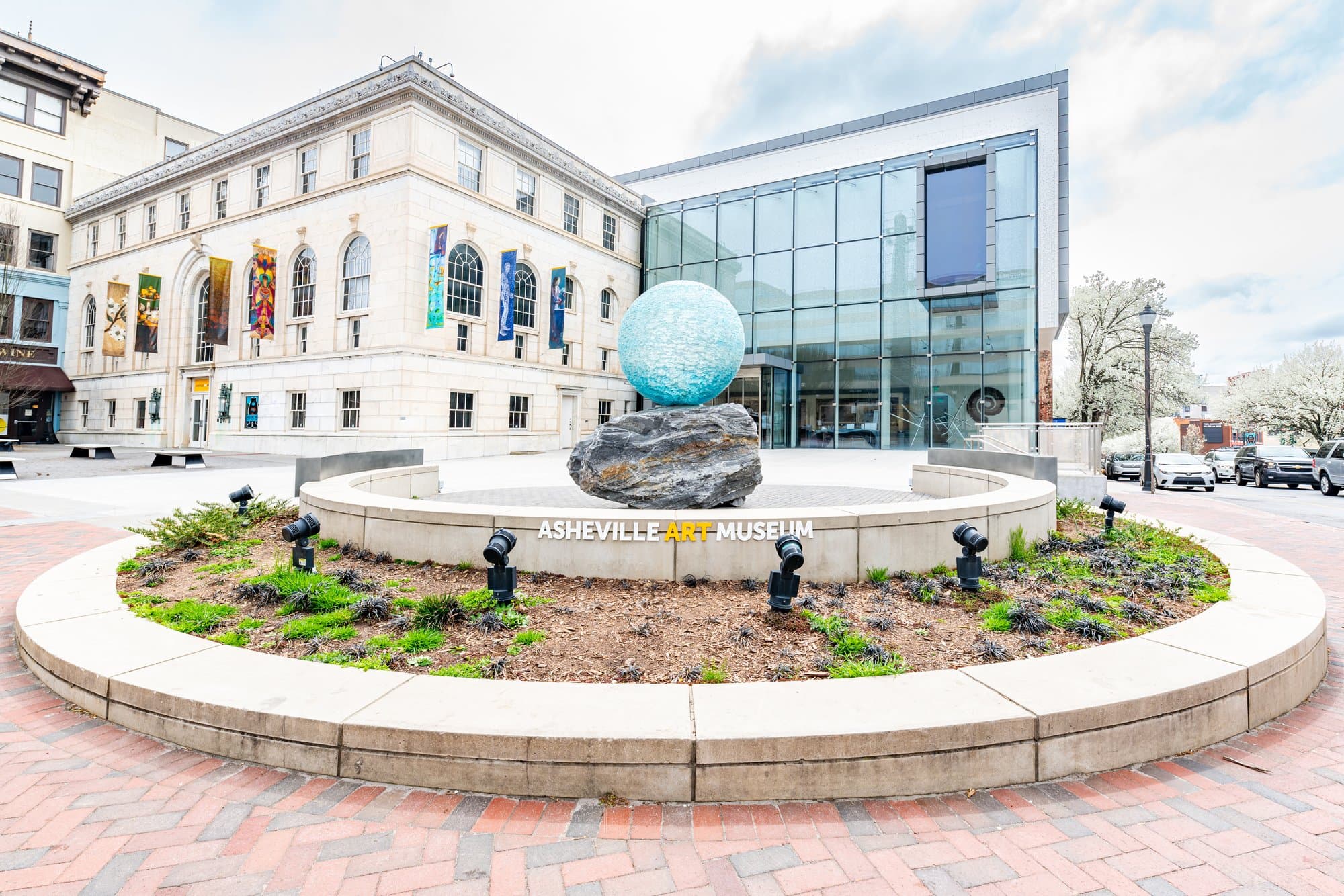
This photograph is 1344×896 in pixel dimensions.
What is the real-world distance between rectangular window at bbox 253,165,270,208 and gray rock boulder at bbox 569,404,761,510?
96.0 ft

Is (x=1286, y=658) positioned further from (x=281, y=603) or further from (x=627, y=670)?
(x=281, y=603)

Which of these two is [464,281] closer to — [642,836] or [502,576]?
[502,576]

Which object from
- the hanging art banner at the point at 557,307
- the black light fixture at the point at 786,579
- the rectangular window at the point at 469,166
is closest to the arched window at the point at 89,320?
the rectangular window at the point at 469,166

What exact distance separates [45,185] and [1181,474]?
197 feet

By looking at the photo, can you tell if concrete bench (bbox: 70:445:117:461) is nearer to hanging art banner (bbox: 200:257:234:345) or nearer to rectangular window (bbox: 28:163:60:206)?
hanging art banner (bbox: 200:257:234:345)

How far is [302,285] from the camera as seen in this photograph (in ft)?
91.3

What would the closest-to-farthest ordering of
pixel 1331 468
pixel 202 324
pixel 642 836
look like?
pixel 642 836 → pixel 1331 468 → pixel 202 324

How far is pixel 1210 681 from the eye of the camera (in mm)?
3572

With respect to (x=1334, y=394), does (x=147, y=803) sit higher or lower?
lower

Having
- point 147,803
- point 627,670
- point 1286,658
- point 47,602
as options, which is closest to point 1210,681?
point 1286,658

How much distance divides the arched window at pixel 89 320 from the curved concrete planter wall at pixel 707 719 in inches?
1834

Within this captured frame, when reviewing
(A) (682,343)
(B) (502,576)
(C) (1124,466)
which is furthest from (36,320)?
(C) (1124,466)

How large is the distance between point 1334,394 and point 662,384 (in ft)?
168

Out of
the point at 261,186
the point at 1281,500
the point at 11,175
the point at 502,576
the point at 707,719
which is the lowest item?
the point at 707,719
